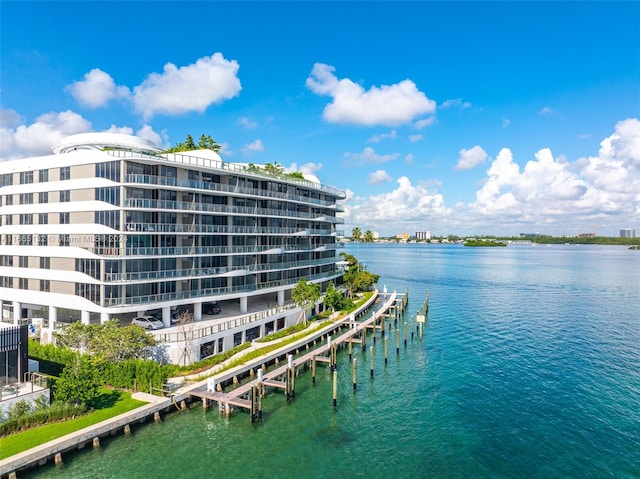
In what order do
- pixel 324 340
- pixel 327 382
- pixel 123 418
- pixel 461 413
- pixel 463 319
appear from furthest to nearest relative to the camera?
pixel 463 319 → pixel 324 340 → pixel 327 382 → pixel 461 413 → pixel 123 418

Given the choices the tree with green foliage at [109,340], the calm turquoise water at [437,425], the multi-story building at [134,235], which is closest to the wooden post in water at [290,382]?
the calm turquoise water at [437,425]

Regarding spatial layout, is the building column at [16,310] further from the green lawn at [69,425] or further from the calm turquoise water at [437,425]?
the calm turquoise water at [437,425]

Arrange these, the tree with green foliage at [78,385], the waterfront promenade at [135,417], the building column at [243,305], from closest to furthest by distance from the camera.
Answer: the waterfront promenade at [135,417] → the tree with green foliage at [78,385] → the building column at [243,305]

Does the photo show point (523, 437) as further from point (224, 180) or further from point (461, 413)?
point (224, 180)

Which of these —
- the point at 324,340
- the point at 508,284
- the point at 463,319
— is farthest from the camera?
the point at 508,284

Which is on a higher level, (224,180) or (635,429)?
(224,180)

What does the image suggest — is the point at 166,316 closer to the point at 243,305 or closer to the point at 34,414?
the point at 243,305

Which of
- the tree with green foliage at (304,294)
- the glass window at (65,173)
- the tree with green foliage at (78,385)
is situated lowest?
the tree with green foliage at (78,385)

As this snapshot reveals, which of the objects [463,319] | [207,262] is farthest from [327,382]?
[463,319]
